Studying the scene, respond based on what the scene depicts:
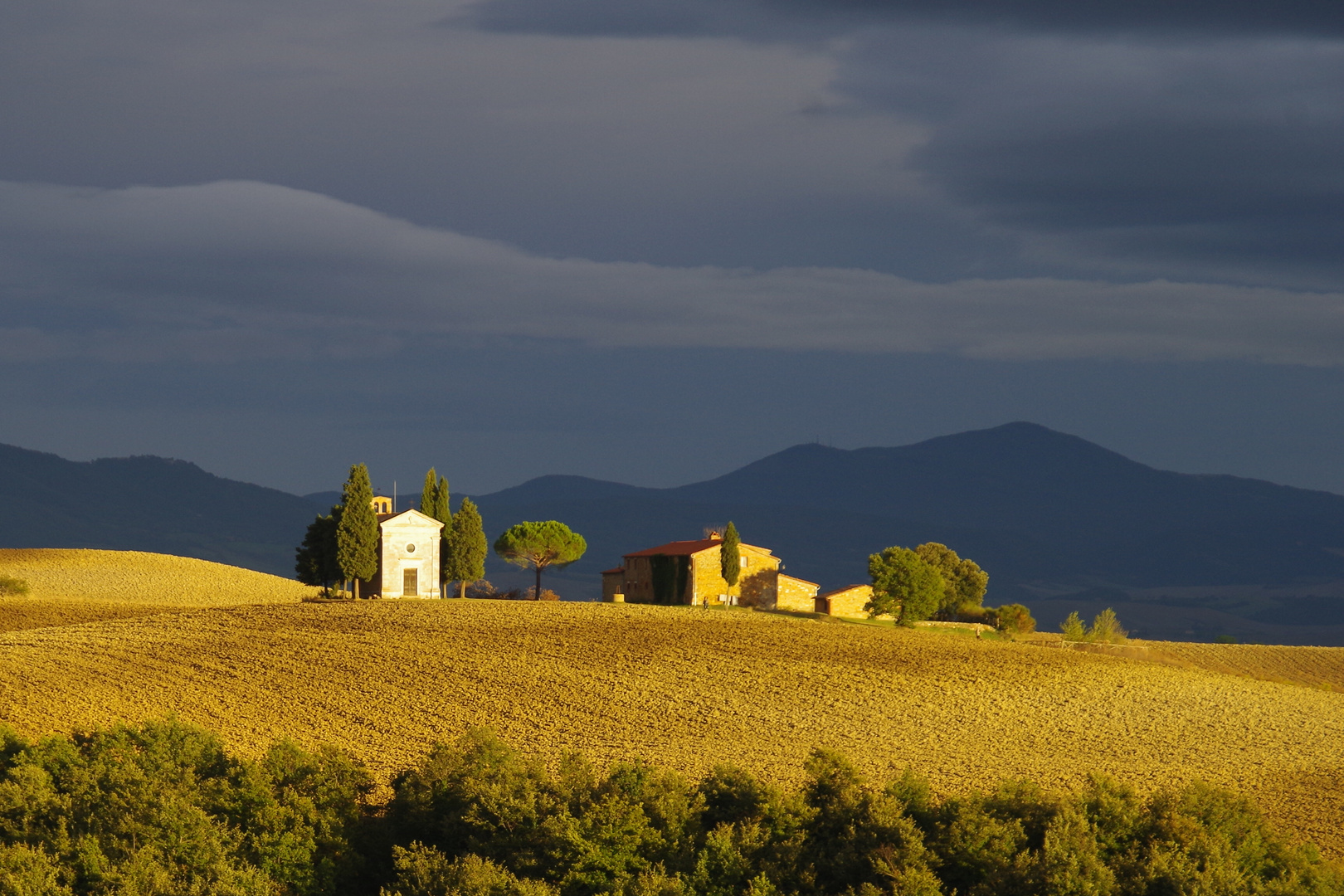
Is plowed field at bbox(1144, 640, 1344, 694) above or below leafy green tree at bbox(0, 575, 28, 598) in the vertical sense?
below

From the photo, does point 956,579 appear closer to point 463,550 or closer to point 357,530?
point 463,550

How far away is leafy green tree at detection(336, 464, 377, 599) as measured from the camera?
72188 millimetres

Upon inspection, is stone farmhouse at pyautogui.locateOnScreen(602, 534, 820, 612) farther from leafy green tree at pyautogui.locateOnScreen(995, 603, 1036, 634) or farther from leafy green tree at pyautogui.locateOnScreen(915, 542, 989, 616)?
leafy green tree at pyautogui.locateOnScreen(995, 603, 1036, 634)

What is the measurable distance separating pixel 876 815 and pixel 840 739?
589 inches

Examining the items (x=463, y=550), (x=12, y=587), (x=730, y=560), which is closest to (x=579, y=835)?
(x=463, y=550)

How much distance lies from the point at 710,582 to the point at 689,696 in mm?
32616

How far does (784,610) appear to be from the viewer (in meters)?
79.7

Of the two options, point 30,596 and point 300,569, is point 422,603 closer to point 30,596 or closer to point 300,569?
point 300,569

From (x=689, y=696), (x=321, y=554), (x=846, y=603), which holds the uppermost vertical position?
(x=321, y=554)

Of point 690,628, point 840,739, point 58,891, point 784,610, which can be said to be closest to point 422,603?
point 690,628

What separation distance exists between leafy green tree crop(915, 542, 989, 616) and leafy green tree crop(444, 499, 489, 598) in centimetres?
2804

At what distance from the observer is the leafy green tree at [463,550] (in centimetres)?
7712

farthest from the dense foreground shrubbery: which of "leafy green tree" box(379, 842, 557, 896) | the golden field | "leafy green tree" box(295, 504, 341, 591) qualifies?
"leafy green tree" box(295, 504, 341, 591)

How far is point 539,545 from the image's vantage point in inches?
3388
